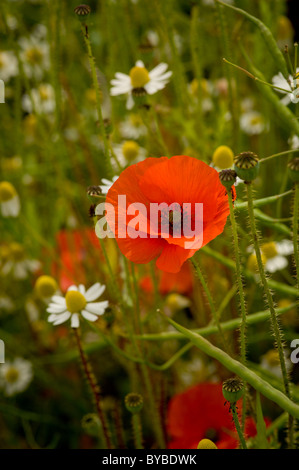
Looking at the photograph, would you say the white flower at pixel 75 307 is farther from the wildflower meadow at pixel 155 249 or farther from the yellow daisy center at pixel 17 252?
the yellow daisy center at pixel 17 252

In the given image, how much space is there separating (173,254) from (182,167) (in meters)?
0.06

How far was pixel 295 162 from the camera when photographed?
0.38 m

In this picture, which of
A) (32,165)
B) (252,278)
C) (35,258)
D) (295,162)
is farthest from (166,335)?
(32,165)

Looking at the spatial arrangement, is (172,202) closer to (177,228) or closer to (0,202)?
(177,228)

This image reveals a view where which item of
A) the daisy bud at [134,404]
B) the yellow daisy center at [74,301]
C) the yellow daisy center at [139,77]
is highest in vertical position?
the yellow daisy center at [139,77]

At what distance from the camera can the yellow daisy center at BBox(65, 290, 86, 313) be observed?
54 centimetres

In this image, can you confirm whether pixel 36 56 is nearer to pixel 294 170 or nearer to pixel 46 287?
pixel 46 287

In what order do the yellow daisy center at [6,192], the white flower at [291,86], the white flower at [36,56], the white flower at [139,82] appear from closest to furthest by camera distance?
the white flower at [291,86]
the white flower at [139,82]
the yellow daisy center at [6,192]
the white flower at [36,56]

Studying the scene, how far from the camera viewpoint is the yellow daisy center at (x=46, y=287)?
0.73m

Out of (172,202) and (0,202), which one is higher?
(0,202)

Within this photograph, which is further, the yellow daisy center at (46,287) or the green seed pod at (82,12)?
the yellow daisy center at (46,287)

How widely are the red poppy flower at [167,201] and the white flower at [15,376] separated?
0.51m

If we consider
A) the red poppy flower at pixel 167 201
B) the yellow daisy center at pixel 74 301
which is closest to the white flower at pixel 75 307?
the yellow daisy center at pixel 74 301

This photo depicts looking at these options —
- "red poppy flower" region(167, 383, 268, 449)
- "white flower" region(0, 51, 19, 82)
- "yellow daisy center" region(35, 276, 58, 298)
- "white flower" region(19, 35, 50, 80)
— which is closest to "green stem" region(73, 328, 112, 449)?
"red poppy flower" region(167, 383, 268, 449)
